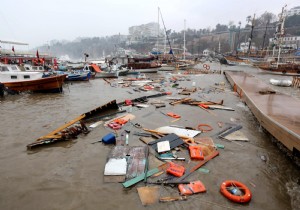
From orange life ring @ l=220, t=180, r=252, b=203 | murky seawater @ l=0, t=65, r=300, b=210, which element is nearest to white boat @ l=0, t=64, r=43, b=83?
murky seawater @ l=0, t=65, r=300, b=210

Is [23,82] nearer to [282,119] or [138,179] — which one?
[138,179]

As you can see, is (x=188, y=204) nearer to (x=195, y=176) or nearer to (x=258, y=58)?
(x=195, y=176)

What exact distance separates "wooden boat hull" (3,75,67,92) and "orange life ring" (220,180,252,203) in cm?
1783

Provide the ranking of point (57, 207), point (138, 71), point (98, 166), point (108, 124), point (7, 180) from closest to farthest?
1. point (57, 207)
2. point (7, 180)
3. point (98, 166)
4. point (108, 124)
5. point (138, 71)

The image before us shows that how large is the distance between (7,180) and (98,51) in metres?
183

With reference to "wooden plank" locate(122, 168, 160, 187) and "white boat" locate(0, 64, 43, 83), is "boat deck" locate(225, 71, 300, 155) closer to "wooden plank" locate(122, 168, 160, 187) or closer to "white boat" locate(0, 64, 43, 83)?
"wooden plank" locate(122, 168, 160, 187)

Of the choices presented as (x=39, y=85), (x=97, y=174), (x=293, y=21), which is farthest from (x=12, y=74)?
(x=293, y=21)

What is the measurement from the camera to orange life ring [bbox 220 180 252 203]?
4500mm

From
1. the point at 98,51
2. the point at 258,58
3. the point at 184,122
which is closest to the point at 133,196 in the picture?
the point at 184,122

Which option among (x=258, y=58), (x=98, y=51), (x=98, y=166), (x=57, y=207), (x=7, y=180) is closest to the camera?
(x=57, y=207)

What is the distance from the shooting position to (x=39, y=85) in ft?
60.0

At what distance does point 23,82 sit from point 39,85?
1369 millimetres

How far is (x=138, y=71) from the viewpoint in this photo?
119ft

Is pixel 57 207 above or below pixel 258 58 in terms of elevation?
below
